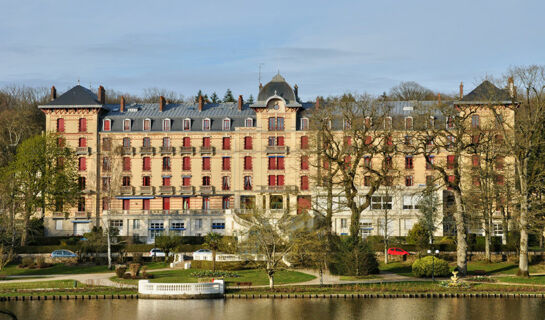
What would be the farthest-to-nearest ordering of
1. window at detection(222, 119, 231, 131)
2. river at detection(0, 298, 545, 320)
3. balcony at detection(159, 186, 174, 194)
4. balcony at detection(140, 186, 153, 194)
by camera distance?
window at detection(222, 119, 231, 131) < balcony at detection(140, 186, 153, 194) < balcony at detection(159, 186, 174, 194) < river at detection(0, 298, 545, 320)

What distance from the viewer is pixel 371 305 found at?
44.6 metres

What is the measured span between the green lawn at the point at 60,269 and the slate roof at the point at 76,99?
2710 centimetres

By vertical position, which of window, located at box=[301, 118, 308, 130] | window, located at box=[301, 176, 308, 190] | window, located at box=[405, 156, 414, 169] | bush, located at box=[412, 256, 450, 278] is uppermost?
window, located at box=[301, 118, 308, 130]

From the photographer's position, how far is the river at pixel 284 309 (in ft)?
136

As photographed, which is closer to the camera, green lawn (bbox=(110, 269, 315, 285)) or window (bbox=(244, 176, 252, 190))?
green lawn (bbox=(110, 269, 315, 285))

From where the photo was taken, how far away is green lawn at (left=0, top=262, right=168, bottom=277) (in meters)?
62.5

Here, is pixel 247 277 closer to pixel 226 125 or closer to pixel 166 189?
pixel 166 189

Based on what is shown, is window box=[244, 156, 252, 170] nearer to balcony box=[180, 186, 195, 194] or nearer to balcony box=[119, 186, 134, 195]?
balcony box=[180, 186, 195, 194]

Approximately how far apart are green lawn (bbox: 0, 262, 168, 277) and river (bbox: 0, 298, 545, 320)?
15961mm

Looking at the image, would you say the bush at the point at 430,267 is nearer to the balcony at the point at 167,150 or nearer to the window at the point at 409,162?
the window at the point at 409,162

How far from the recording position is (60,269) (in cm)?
6419

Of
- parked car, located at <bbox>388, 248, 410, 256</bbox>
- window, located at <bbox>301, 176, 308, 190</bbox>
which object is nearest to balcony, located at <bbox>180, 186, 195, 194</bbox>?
window, located at <bbox>301, 176, 308, 190</bbox>

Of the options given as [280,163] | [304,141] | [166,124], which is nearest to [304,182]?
[280,163]

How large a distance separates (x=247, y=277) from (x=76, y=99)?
142ft
